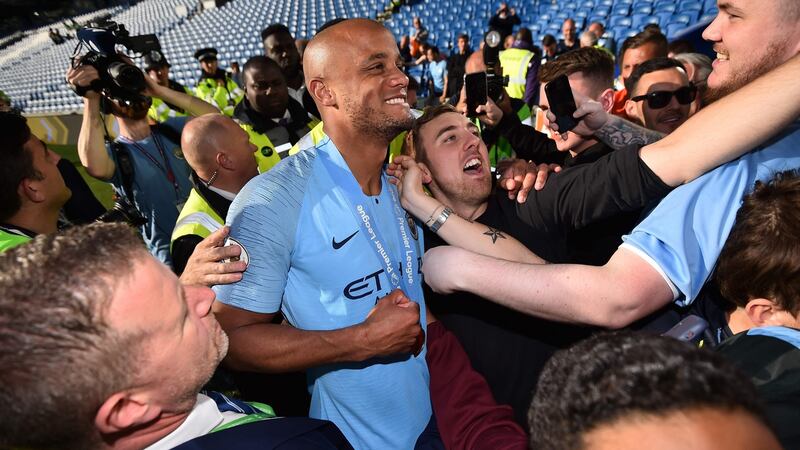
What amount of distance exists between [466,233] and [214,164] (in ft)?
5.55

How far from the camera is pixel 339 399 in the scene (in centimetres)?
171

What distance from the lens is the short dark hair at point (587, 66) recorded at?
113 inches

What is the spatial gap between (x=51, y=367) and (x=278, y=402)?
1.70 metres

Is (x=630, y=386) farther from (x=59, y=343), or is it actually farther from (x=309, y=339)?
(x=309, y=339)

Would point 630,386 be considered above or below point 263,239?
above

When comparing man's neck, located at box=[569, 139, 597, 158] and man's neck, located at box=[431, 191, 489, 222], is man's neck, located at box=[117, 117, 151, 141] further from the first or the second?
man's neck, located at box=[569, 139, 597, 158]

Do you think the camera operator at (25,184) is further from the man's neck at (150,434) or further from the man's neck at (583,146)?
the man's neck at (583,146)

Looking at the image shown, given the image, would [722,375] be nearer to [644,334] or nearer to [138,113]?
[644,334]

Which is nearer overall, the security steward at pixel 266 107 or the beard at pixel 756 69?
the beard at pixel 756 69

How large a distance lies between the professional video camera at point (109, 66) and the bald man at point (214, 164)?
79 centimetres

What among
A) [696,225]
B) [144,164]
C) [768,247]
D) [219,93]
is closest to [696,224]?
[696,225]

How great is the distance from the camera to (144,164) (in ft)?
11.5

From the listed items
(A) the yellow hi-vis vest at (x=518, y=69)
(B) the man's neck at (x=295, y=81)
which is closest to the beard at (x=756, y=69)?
(B) the man's neck at (x=295, y=81)

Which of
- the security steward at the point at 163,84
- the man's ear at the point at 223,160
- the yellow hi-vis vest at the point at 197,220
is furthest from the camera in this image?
the security steward at the point at 163,84
